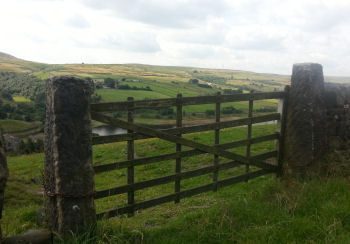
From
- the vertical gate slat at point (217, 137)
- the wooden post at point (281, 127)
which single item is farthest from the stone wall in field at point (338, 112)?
the vertical gate slat at point (217, 137)

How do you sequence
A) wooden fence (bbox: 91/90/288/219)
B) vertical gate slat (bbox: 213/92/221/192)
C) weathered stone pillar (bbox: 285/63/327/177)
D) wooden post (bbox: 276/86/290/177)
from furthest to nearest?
wooden post (bbox: 276/86/290/177) < weathered stone pillar (bbox: 285/63/327/177) < vertical gate slat (bbox: 213/92/221/192) < wooden fence (bbox: 91/90/288/219)

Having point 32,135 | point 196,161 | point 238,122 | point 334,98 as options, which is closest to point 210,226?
point 238,122

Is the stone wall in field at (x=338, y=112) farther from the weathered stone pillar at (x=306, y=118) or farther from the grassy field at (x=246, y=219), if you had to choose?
the grassy field at (x=246, y=219)

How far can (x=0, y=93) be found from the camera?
242ft

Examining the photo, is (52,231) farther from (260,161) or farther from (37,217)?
(260,161)

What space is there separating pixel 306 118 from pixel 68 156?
17.8 feet

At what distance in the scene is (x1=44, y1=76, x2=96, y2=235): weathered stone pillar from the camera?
4.30m

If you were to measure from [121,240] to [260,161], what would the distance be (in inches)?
173

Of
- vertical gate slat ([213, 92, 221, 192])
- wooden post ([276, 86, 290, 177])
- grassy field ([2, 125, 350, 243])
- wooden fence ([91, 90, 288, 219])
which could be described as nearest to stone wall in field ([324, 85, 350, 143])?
wooden post ([276, 86, 290, 177])

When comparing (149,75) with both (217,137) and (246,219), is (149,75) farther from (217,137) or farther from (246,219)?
(246,219)

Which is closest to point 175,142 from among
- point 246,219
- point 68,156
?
point 246,219

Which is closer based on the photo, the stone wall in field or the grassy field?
the grassy field

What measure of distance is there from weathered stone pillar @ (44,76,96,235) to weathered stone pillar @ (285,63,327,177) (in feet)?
16.2

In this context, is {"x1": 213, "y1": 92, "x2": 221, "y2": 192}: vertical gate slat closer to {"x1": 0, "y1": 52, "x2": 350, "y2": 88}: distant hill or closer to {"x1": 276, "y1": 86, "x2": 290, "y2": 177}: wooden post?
{"x1": 276, "y1": 86, "x2": 290, "y2": 177}: wooden post
